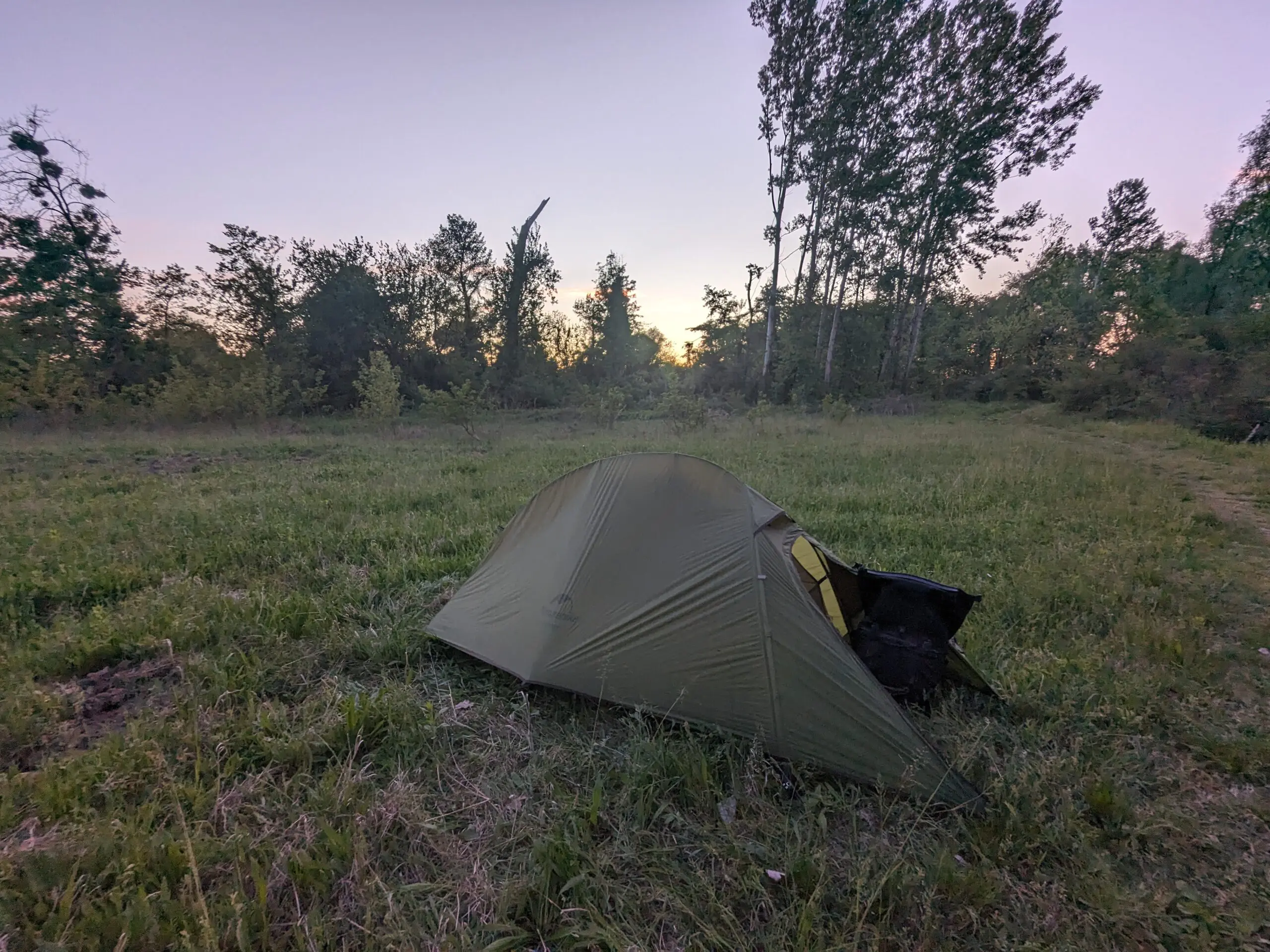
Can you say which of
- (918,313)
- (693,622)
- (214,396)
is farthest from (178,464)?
(918,313)

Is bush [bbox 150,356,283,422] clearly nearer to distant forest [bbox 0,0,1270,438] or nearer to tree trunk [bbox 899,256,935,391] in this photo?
distant forest [bbox 0,0,1270,438]

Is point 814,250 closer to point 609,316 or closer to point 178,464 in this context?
point 609,316

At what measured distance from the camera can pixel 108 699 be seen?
269cm

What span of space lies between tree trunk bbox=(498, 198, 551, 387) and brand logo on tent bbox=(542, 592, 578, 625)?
1002 inches

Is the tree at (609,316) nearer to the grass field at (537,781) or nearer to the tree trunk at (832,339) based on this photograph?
the tree trunk at (832,339)

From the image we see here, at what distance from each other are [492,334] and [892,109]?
20.4 metres

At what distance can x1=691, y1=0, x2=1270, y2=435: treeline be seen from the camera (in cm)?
1681

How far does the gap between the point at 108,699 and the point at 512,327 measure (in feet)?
86.8

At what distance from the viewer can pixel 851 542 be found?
5133 mm

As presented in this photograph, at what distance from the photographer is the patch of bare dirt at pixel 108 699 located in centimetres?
239

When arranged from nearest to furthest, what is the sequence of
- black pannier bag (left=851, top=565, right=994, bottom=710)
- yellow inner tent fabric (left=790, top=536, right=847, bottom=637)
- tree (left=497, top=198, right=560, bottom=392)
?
black pannier bag (left=851, top=565, right=994, bottom=710)
yellow inner tent fabric (left=790, top=536, right=847, bottom=637)
tree (left=497, top=198, right=560, bottom=392)

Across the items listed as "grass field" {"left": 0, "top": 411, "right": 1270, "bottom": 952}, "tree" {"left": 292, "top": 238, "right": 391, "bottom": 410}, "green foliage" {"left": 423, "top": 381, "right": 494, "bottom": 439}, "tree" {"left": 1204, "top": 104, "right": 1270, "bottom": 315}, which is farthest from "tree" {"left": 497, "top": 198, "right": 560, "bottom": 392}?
"tree" {"left": 1204, "top": 104, "right": 1270, "bottom": 315}

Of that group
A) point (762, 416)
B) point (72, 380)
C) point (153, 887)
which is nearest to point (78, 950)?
point (153, 887)

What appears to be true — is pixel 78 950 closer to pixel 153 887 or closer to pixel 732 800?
pixel 153 887
